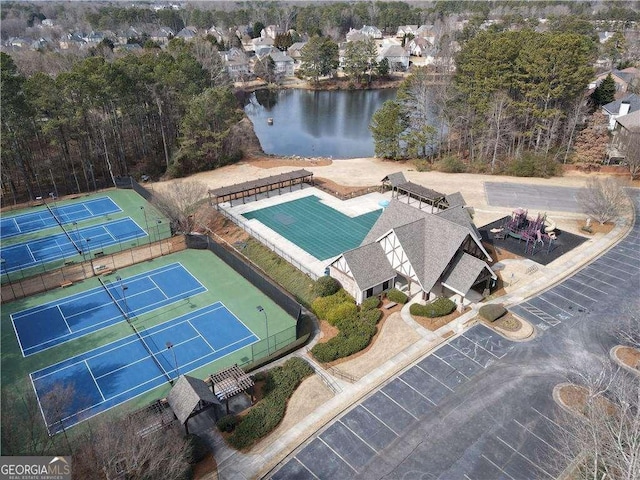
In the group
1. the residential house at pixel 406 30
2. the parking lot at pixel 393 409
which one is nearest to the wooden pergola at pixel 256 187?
the parking lot at pixel 393 409

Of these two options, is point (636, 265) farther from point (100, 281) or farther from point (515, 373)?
point (100, 281)

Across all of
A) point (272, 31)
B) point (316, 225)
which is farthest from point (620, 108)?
point (272, 31)

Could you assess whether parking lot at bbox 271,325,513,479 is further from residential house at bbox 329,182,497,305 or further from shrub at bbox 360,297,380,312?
shrub at bbox 360,297,380,312

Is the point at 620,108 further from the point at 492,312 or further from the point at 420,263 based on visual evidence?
the point at 420,263

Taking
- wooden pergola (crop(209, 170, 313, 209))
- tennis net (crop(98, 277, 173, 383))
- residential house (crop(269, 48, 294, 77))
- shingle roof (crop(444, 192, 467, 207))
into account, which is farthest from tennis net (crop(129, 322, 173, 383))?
residential house (crop(269, 48, 294, 77))

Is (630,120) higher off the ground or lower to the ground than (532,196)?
higher

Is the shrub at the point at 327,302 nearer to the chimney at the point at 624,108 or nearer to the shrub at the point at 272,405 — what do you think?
the shrub at the point at 272,405
